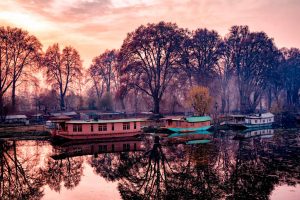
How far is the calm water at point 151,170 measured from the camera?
65.4 feet

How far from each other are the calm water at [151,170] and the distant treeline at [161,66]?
2592 cm

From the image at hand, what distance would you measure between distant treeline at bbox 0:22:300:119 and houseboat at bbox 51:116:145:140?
Answer: 614 inches

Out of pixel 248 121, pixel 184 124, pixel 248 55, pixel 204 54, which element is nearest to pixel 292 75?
pixel 248 55

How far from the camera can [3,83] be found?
6144cm

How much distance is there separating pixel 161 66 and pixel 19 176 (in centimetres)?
4494

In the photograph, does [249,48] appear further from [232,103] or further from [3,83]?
Answer: [3,83]

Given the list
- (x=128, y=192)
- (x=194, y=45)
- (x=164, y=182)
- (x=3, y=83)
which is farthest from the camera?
(x=194, y=45)

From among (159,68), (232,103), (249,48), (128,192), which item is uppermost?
(249,48)

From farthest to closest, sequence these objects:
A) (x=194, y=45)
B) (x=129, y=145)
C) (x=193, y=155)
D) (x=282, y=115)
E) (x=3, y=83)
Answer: (x=282, y=115) < (x=194, y=45) < (x=3, y=83) < (x=129, y=145) < (x=193, y=155)

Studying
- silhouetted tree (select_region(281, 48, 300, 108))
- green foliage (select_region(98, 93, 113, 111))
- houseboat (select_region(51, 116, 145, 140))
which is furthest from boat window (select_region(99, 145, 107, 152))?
silhouetted tree (select_region(281, 48, 300, 108))

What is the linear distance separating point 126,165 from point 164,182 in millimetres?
6792

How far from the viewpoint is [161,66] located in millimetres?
65125

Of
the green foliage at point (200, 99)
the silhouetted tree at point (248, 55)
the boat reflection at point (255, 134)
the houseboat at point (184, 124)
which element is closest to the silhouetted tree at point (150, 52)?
the green foliage at point (200, 99)

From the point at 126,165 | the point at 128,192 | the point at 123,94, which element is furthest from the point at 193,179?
the point at 123,94
